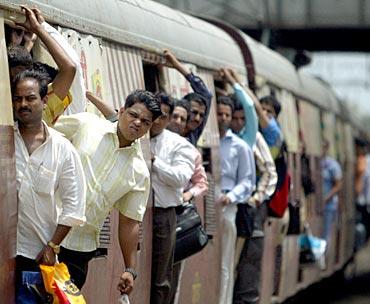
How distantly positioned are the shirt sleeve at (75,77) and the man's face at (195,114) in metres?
2.51

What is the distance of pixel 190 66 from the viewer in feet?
37.8

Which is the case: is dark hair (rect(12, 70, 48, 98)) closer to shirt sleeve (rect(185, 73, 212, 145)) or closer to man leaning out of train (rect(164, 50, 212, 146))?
man leaning out of train (rect(164, 50, 212, 146))

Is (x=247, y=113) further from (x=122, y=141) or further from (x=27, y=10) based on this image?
(x=27, y=10)

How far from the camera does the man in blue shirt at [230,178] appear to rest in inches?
471

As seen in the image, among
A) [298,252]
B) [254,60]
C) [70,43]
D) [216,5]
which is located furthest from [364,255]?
[70,43]

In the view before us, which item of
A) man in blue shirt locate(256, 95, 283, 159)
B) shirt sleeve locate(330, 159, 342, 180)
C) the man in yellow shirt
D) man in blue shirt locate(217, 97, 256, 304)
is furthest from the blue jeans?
the man in yellow shirt

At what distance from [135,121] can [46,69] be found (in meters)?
0.66

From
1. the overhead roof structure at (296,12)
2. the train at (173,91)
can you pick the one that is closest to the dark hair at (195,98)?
the train at (173,91)

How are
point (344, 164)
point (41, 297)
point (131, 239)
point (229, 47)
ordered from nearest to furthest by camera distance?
1. point (41, 297)
2. point (131, 239)
3. point (229, 47)
4. point (344, 164)

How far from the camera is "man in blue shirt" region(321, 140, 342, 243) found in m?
20.2

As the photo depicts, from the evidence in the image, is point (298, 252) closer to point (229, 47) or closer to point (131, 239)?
point (229, 47)

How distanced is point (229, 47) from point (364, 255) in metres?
24.1

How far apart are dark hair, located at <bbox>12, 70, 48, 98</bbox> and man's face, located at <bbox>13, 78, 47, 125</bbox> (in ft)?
0.06

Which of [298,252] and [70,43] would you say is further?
[298,252]
